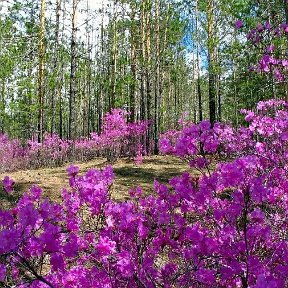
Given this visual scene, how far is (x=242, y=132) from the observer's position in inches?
156

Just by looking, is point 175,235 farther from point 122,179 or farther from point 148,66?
point 148,66

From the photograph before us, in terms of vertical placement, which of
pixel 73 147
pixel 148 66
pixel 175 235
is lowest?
pixel 175 235

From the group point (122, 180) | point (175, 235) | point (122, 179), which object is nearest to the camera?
point (175, 235)

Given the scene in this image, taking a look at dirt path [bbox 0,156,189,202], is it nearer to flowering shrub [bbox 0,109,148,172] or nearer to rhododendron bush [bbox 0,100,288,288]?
flowering shrub [bbox 0,109,148,172]

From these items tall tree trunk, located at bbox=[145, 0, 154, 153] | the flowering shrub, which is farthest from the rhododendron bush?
tall tree trunk, located at bbox=[145, 0, 154, 153]

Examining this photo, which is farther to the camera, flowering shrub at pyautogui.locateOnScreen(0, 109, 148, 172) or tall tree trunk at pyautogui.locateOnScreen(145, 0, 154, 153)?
tall tree trunk at pyautogui.locateOnScreen(145, 0, 154, 153)

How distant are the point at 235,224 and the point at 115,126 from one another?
13.2 metres

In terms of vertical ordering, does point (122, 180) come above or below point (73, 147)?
below

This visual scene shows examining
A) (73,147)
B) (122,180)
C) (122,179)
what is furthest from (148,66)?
(122,180)

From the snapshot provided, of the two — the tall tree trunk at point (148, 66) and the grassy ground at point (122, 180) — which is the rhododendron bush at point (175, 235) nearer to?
the grassy ground at point (122, 180)

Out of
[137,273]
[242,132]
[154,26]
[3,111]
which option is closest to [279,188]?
[242,132]

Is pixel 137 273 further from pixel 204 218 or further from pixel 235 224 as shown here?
pixel 204 218

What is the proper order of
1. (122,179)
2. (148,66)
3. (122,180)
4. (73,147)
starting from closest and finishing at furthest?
1. (122,180)
2. (122,179)
3. (73,147)
4. (148,66)

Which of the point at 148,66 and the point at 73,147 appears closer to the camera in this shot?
the point at 73,147
